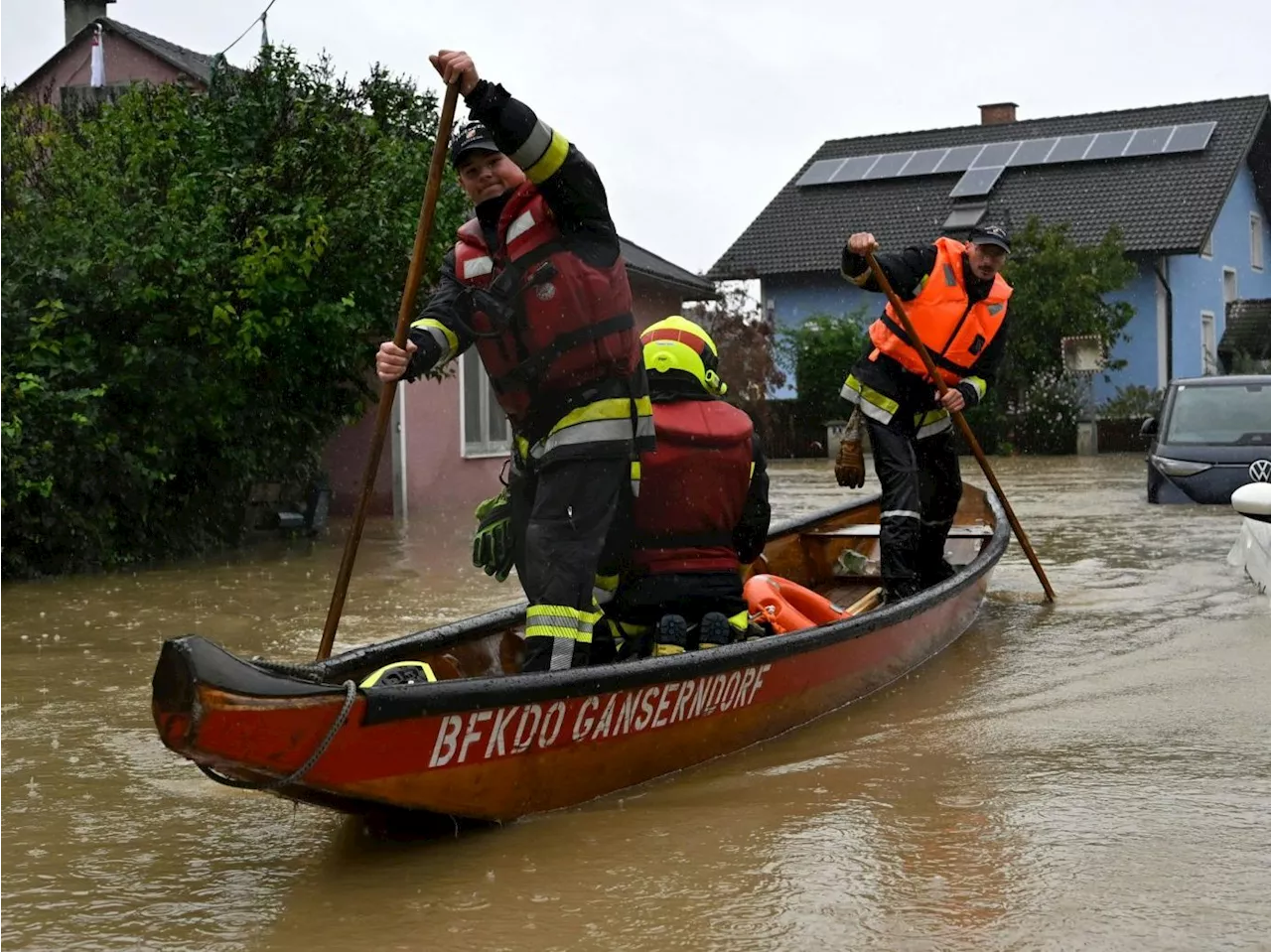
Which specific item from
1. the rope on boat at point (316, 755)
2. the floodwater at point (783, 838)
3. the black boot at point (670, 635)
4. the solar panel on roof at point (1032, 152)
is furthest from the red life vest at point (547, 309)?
the solar panel on roof at point (1032, 152)

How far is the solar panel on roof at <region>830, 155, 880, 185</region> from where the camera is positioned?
3772cm

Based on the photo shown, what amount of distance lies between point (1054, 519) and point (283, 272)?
771cm

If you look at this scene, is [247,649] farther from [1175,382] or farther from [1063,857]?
Result: [1175,382]

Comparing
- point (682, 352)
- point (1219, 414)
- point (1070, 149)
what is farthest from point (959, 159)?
point (682, 352)

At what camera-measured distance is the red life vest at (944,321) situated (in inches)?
344

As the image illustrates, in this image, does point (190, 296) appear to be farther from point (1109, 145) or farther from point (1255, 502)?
point (1109, 145)

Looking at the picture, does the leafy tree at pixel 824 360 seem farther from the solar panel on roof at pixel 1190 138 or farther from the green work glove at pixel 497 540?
the green work glove at pixel 497 540

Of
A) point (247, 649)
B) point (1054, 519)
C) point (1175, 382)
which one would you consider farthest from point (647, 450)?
point (1175, 382)

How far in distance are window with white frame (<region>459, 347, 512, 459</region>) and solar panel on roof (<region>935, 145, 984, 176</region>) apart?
19.4 meters

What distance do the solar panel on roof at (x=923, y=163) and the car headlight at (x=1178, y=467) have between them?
2124 cm

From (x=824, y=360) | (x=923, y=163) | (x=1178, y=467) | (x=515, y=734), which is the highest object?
(x=923, y=163)

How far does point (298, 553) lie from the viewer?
44.2 ft

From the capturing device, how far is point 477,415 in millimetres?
19172

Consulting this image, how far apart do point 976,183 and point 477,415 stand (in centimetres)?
1941
